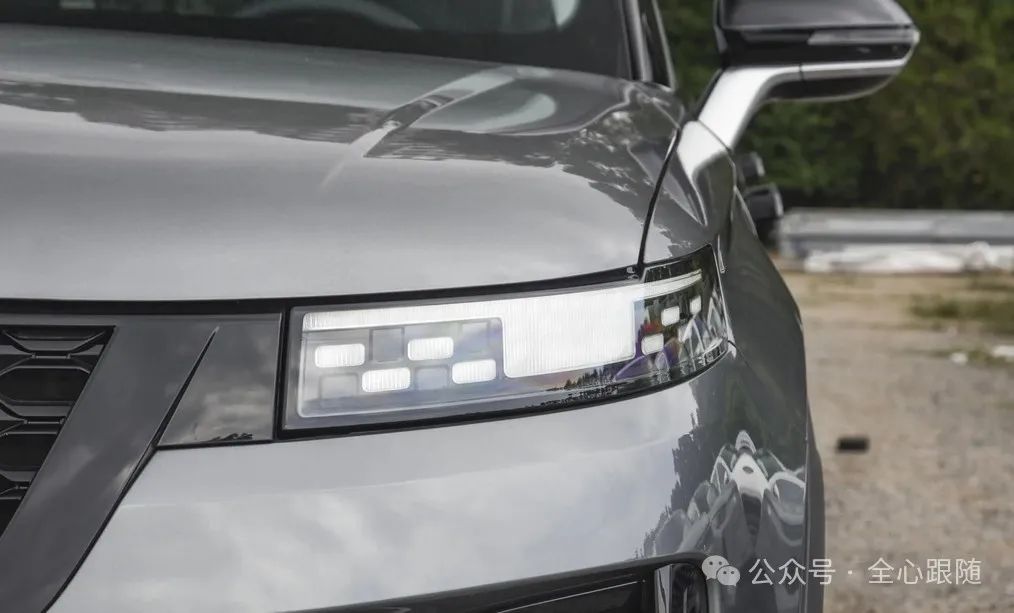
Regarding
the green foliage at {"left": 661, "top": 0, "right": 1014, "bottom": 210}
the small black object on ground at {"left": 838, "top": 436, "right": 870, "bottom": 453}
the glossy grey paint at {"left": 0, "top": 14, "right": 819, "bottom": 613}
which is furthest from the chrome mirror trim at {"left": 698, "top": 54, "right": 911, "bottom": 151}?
the green foliage at {"left": 661, "top": 0, "right": 1014, "bottom": 210}

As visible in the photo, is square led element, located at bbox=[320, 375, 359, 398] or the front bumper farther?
square led element, located at bbox=[320, 375, 359, 398]

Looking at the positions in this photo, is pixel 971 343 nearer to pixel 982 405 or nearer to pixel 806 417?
pixel 982 405

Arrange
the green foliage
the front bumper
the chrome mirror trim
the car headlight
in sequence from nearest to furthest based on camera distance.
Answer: the front bumper < the car headlight < the chrome mirror trim < the green foliage

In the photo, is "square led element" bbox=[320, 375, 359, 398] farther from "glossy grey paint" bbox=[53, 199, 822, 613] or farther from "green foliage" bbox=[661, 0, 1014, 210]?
"green foliage" bbox=[661, 0, 1014, 210]

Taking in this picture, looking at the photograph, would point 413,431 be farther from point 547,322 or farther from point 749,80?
point 749,80

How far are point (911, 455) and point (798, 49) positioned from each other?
3248 millimetres

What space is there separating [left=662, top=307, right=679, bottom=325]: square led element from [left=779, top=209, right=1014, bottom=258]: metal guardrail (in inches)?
443

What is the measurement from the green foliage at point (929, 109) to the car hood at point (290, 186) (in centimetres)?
1289

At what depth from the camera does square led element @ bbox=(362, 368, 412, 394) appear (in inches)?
56.2

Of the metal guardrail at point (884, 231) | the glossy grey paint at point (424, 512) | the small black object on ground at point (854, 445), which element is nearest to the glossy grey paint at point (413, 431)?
the glossy grey paint at point (424, 512)

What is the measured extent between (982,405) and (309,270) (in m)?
5.56

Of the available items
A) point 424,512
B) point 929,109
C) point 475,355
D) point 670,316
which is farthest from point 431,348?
point 929,109

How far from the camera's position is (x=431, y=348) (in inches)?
57.0

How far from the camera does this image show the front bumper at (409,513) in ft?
4.25
